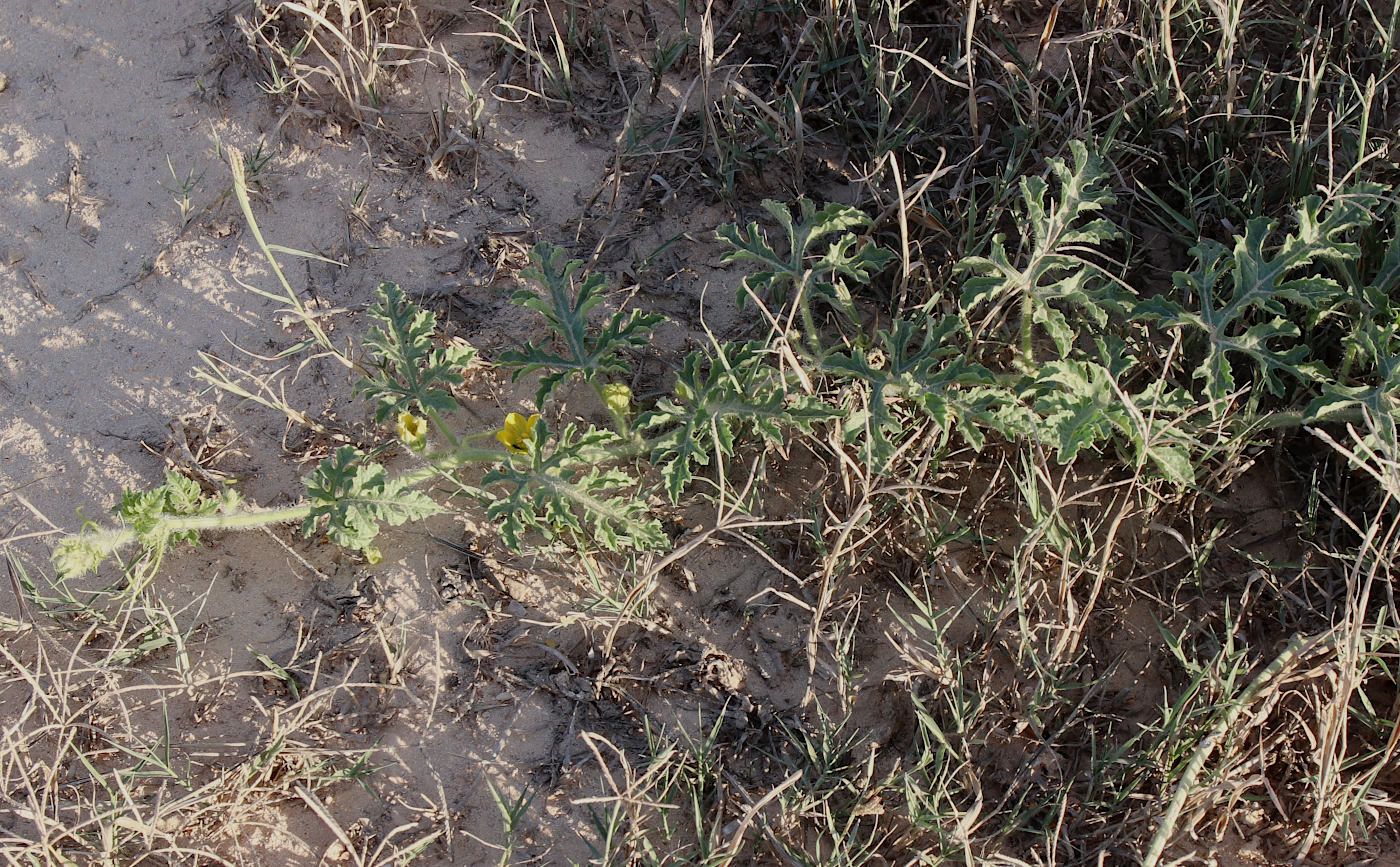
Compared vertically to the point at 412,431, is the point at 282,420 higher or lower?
lower

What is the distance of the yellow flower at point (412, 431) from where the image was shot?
257 cm

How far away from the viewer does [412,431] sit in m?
2.59

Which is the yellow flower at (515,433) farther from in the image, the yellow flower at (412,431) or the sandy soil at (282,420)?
the sandy soil at (282,420)

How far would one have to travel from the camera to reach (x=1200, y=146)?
294 cm

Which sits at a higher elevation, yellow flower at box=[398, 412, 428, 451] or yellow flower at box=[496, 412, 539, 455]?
yellow flower at box=[398, 412, 428, 451]

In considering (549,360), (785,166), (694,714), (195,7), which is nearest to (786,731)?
(694,714)

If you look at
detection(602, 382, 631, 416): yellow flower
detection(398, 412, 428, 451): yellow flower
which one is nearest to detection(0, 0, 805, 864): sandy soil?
detection(398, 412, 428, 451): yellow flower

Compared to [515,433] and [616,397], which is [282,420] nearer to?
[515,433]

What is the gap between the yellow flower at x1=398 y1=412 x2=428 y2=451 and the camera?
257cm

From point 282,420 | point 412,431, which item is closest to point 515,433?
point 412,431

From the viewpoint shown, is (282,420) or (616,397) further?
(282,420)

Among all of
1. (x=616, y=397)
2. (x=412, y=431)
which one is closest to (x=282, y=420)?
(x=412, y=431)

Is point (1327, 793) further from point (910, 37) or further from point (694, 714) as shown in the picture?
point (910, 37)

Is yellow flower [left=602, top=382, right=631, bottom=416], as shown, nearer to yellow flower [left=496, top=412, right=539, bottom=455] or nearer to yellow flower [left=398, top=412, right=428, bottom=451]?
yellow flower [left=496, top=412, right=539, bottom=455]
